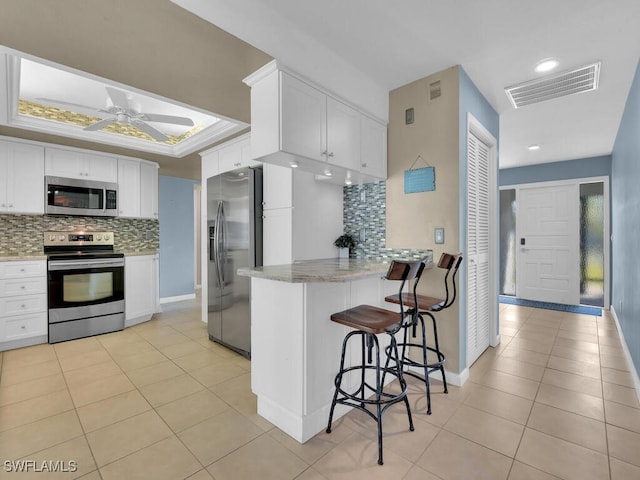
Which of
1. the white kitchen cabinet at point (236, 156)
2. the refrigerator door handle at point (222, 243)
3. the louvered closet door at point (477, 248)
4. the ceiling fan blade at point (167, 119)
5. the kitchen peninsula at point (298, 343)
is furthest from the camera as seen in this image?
the white kitchen cabinet at point (236, 156)

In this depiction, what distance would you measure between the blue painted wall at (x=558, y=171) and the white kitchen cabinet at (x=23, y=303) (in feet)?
24.8

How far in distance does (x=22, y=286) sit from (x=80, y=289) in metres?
0.53

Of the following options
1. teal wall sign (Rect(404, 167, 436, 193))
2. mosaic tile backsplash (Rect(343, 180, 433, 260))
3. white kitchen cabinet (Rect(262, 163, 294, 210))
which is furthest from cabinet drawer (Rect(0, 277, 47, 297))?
teal wall sign (Rect(404, 167, 436, 193))

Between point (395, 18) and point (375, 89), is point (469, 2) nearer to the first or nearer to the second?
point (395, 18)

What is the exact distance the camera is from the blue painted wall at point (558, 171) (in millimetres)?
5195

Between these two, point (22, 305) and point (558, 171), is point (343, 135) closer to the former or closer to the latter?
point (22, 305)

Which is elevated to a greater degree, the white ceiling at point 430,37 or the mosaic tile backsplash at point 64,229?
the white ceiling at point 430,37

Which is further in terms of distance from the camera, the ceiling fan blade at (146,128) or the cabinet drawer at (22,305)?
the cabinet drawer at (22,305)

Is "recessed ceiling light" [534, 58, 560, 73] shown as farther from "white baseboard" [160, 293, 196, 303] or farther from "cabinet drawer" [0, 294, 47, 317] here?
"white baseboard" [160, 293, 196, 303]

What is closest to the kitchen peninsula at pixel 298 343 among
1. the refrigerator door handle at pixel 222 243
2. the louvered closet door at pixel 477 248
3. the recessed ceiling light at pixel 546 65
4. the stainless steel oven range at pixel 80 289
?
the louvered closet door at pixel 477 248

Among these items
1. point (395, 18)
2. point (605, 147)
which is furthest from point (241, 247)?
point (605, 147)

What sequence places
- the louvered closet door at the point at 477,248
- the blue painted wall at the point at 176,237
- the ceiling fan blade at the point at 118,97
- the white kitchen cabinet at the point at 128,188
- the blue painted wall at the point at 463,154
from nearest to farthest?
the blue painted wall at the point at 463,154
the ceiling fan blade at the point at 118,97
the louvered closet door at the point at 477,248
the white kitchen cabinet at the point at 128,188
the blue painted wall at the point at 176,237

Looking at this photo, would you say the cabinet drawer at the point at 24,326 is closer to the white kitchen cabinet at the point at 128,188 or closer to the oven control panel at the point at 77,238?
the oven control panel at the point at 77,238

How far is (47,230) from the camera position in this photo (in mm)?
4059
